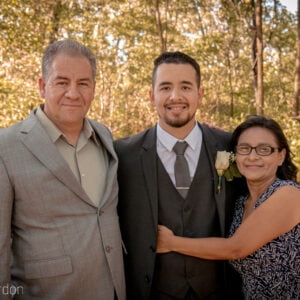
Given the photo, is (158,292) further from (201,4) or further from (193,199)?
(201,4)

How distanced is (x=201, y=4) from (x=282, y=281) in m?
10.2

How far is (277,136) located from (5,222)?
1.86 meters

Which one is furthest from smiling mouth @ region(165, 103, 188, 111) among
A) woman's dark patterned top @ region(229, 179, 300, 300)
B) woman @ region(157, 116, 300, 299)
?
woman's dark patterned top @ region(229, 179, 300, 300)

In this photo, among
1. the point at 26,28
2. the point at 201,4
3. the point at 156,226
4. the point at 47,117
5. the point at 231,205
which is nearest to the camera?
the point at 47,117

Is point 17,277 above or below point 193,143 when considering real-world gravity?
below

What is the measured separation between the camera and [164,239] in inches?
95.5

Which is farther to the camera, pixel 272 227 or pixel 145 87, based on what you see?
pixel 145 87

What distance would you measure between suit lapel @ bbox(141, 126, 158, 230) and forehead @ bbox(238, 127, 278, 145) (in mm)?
668

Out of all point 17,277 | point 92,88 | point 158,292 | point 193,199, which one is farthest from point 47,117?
point 158,292

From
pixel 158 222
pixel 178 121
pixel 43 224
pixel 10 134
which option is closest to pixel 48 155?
pixel 10 134

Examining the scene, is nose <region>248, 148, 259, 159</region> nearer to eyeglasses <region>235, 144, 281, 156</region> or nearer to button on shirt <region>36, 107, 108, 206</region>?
eyeglasses <region>235, 144, 281, 156</region>

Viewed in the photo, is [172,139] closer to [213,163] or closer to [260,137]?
[213,163]

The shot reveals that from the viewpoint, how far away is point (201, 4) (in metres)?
10.8

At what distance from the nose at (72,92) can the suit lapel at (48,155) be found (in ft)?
0.86
